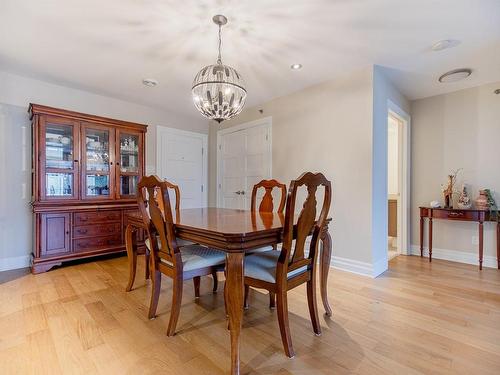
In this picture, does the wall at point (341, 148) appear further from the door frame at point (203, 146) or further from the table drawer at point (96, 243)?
the table drawer at point (96, 243)

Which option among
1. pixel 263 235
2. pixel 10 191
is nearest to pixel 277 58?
pixel 263 235

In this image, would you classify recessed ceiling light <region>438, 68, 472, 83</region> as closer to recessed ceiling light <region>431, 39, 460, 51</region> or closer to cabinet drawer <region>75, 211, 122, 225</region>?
recessed ceiling light <region>431, 39, 460, 51</region>

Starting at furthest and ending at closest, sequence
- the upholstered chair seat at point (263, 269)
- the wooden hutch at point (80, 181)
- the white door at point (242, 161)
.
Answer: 1. the white door at point (242, 161)
2. the wooden hutch at point (80, 181)
3. the upholstered chair seat at point (263, 269)

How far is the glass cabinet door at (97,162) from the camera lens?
10.5 feet

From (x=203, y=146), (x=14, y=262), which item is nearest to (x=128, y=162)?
(x=203, y=146)

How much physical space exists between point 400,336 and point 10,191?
409 cm

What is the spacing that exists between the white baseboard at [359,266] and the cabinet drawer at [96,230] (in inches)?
110

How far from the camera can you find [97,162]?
333 centimetres

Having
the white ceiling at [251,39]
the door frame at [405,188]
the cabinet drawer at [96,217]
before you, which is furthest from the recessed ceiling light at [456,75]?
the cabinet drawer at [96,217]

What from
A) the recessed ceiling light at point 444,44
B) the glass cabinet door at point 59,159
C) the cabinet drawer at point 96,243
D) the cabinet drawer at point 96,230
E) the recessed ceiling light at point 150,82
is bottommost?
the cabinet drawer at point 96,243

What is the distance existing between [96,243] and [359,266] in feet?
10.4

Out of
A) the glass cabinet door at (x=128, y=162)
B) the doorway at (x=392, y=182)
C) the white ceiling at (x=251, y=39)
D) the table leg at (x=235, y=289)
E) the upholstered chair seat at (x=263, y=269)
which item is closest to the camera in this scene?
the table leg at (x=235, y=289)

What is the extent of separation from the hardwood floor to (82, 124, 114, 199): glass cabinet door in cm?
114

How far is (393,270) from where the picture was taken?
2965 millimetres
